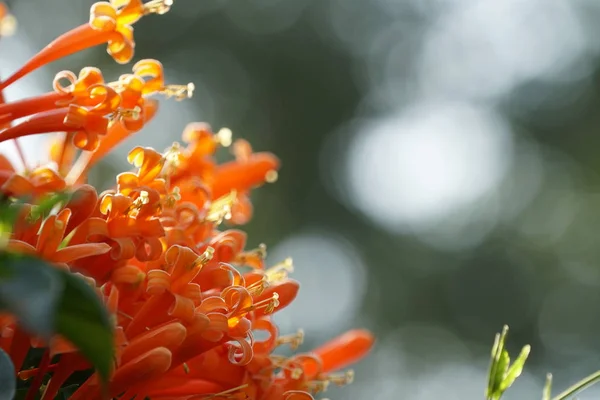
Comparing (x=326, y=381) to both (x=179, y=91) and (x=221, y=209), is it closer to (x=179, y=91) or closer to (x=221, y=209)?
(x=221, y=209)

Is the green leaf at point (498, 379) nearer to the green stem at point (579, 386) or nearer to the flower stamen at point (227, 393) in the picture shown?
the green stem at point (579, 386)

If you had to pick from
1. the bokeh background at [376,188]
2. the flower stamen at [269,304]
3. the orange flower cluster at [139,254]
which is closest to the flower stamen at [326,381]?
the orange flower cluster at [139,254]

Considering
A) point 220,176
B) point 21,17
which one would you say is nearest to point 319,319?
point 21,17

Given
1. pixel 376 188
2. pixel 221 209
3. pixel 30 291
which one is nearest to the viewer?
pixel 30 291

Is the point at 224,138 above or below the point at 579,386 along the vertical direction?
above

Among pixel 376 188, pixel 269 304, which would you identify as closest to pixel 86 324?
pixel 269 304

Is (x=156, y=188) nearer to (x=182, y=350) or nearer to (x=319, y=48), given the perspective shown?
(x=182, y=350)

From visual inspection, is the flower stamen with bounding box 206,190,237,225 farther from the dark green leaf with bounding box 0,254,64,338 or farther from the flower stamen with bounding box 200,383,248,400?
the dark green leaf with bounding box 0,254,64,338

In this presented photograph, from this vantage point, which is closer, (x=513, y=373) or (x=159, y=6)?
(x=513, y=373)
